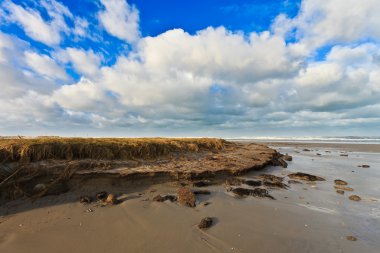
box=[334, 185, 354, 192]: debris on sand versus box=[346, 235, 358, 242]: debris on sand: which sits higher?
box=[334, 185, 354, 192]: debris on sand

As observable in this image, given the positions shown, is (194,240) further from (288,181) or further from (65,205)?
(288,181)

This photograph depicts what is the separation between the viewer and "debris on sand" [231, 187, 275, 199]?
306 inches

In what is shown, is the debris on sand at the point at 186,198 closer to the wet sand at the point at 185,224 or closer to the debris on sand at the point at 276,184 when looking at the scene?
the wet sand at the point at 185,224

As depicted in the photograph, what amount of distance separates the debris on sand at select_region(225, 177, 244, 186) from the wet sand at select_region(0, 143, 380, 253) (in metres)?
1.17

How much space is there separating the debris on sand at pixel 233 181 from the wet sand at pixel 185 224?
3.82ft

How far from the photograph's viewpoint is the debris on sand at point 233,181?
896cm

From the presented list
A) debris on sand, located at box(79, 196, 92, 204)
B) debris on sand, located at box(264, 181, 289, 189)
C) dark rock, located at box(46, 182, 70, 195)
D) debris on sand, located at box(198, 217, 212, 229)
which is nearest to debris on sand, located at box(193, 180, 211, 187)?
debris on sand, located at box(264, 181, 289, 189)

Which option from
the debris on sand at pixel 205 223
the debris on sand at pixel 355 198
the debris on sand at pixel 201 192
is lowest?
the debris on sand at pixel 205 223

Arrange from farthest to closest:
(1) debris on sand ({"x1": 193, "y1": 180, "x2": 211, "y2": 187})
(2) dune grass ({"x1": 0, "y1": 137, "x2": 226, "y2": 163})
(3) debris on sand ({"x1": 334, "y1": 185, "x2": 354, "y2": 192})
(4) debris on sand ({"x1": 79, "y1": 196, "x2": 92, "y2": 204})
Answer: (3) debris on sand ({"x1": 334, "y1": 185, "x2": 354, "y2": 192}) → (1) debris on sand ({"x1": 193, "y1": 180, "x2": 211, "y2": 187}) → (2) dune grass ({"x1": 0, "y1": 137, "x2": 226, "y2": 163}) → (4) debris on sand ({"x1": 79, "y1": 196, "x2": 92, "y2": 204})

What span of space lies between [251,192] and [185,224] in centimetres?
338

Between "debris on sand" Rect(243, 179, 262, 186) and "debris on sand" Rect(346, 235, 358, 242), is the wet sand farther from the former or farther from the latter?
"debris on sand" Rect(243, 179, 262, 186)

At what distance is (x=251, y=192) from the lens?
7.97 meters

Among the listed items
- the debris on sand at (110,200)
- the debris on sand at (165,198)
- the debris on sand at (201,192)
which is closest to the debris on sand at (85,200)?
the debris on sand at (110,200)

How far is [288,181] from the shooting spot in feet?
33.0
